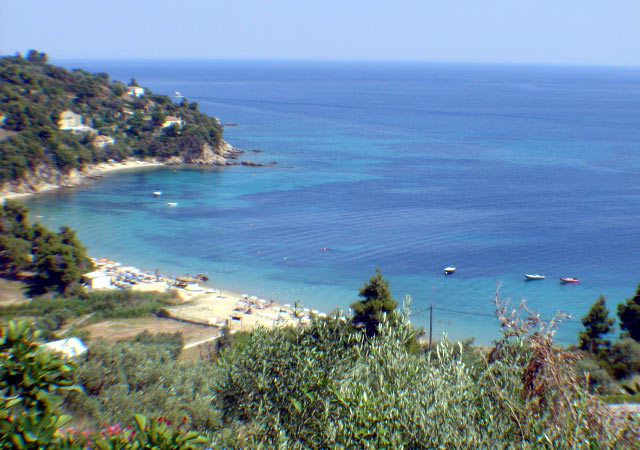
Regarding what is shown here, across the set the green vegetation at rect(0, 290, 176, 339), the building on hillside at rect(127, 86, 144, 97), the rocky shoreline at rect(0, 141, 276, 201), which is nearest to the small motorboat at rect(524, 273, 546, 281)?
the green vegetation at rect(0, 290, 176, 339)

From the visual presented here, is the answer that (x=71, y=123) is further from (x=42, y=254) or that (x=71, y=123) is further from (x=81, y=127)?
(x=42, y=254)

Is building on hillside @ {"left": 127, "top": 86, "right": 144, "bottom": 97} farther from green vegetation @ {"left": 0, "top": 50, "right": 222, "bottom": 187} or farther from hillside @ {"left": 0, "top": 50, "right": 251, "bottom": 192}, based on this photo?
green vegetation @ {"left": 0, "top": 50, "right": 222, "bottom": 187}

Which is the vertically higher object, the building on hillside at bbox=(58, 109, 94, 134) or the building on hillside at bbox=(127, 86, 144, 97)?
the building on hillside at bbox=(127, 86, 144, 97)

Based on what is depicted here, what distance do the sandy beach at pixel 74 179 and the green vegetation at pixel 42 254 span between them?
31.0 feet

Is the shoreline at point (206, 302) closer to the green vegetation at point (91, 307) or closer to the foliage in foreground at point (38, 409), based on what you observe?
the green vegetation at point (91, 307)

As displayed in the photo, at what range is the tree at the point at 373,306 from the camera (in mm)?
11688

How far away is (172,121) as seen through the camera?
41.8 metres

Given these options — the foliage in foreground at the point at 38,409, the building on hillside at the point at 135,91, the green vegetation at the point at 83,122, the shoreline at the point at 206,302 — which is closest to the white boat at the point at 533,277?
the shoreline at the point at 206,302

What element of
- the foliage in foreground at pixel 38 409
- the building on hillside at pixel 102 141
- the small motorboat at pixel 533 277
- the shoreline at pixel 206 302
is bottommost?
the small motorboat at pixel 533 277

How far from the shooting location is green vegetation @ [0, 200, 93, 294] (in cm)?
1636

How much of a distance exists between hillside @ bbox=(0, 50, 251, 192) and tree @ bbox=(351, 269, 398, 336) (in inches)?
906

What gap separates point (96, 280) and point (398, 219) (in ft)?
46.4

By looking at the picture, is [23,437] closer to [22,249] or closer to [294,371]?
[294,371]

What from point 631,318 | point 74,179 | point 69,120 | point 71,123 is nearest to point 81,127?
point 71,123
